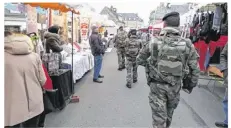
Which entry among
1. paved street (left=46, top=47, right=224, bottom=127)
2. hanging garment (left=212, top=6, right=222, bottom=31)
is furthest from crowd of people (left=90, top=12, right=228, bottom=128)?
hanging garment (left=212, top=6, right=222, bottom=31)

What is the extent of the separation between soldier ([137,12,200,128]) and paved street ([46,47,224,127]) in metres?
1.05

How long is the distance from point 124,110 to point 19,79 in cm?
258

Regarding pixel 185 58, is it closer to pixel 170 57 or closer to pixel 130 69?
pixel 170 57

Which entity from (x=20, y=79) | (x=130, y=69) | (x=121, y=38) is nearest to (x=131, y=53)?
(x=130, y=69)

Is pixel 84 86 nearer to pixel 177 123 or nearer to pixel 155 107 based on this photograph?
pixel 177 123

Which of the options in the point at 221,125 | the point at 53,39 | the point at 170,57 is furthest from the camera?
the point at 53,39

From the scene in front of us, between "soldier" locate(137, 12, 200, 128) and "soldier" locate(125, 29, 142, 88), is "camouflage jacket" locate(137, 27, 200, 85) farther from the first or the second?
"soldier" locate(125, 29, 142, 88)

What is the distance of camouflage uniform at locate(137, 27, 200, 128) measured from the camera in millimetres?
3170

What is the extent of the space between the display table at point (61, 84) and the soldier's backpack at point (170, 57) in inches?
91.2

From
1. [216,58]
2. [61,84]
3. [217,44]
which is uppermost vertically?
[217,44]

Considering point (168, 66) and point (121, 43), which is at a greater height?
point (121, 43)

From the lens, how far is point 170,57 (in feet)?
10.4

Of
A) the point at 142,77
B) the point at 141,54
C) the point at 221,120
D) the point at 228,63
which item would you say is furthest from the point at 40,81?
the point at 142,77

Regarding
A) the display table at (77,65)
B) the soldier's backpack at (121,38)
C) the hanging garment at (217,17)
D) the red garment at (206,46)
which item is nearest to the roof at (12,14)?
the display table at (77,65)
